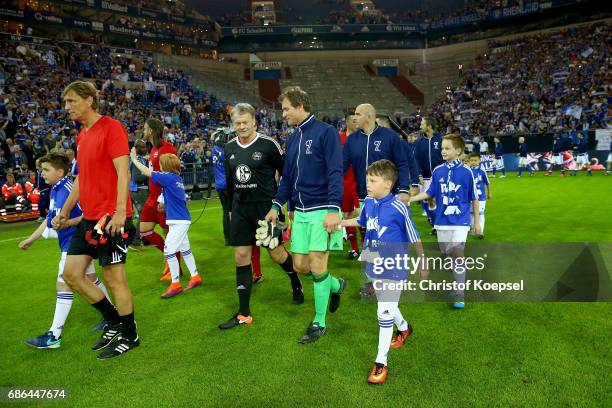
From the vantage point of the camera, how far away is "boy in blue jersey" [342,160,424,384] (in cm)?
361

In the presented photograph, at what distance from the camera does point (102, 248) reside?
403 cm

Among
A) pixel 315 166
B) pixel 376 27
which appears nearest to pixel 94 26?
pixel 376 27

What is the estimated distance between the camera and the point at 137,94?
2994cm

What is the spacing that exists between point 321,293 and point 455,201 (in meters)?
1.99

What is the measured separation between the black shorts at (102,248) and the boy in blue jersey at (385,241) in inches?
88.1

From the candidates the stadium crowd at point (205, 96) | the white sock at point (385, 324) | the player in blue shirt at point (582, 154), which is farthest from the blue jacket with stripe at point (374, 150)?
the player in blue shirt at point (582, 154)

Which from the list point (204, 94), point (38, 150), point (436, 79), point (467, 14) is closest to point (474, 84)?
point (436, 79)

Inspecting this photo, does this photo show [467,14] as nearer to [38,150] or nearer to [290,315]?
[38,150]

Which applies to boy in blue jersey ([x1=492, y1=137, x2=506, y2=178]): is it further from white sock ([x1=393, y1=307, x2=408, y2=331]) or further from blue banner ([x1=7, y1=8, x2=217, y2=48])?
blue banner ([x1=7, y1=8, x2=217, y2=48])

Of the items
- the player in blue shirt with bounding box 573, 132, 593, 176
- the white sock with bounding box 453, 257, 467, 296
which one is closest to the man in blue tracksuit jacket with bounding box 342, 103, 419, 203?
the white sock with bounding box 453, 257, 467, 296

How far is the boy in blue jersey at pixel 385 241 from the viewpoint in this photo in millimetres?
3609

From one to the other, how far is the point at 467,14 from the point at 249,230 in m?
49.1

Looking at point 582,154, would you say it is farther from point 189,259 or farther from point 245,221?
point 245,221

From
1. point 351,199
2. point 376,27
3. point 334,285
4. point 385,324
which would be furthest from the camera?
point 376,27
